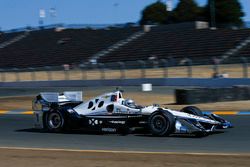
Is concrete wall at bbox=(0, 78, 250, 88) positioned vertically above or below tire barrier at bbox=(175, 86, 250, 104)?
below

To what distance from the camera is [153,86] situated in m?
31.9

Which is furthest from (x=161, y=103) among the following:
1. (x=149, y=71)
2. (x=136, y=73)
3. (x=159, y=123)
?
(x=136, y=73)

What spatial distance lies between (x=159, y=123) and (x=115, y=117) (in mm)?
1173

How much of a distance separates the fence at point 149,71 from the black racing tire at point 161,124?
17.6 m

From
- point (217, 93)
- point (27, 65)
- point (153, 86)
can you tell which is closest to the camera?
point (217, 93)

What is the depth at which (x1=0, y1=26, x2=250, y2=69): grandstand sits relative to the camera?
47.5 m

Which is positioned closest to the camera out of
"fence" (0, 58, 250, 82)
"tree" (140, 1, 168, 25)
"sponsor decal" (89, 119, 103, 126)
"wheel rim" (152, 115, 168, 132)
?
"wheel rim" (152, 115, 168, 132)

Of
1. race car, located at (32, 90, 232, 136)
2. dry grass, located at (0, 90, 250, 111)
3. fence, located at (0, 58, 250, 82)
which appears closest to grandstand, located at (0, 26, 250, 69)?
fence, located at (0, 58, 250, 82)

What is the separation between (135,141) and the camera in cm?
1105

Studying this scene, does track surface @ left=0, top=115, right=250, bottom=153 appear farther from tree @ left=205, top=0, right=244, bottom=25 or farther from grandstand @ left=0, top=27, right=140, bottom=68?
tree @ left=205, top=0, right=244, bottom=25

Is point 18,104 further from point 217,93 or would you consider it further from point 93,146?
point 93,146

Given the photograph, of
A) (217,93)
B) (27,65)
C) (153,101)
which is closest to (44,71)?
(27,65)

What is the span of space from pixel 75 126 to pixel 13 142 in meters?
1.58

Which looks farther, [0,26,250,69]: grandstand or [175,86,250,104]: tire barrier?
[0,26,250,69]: grandstand
